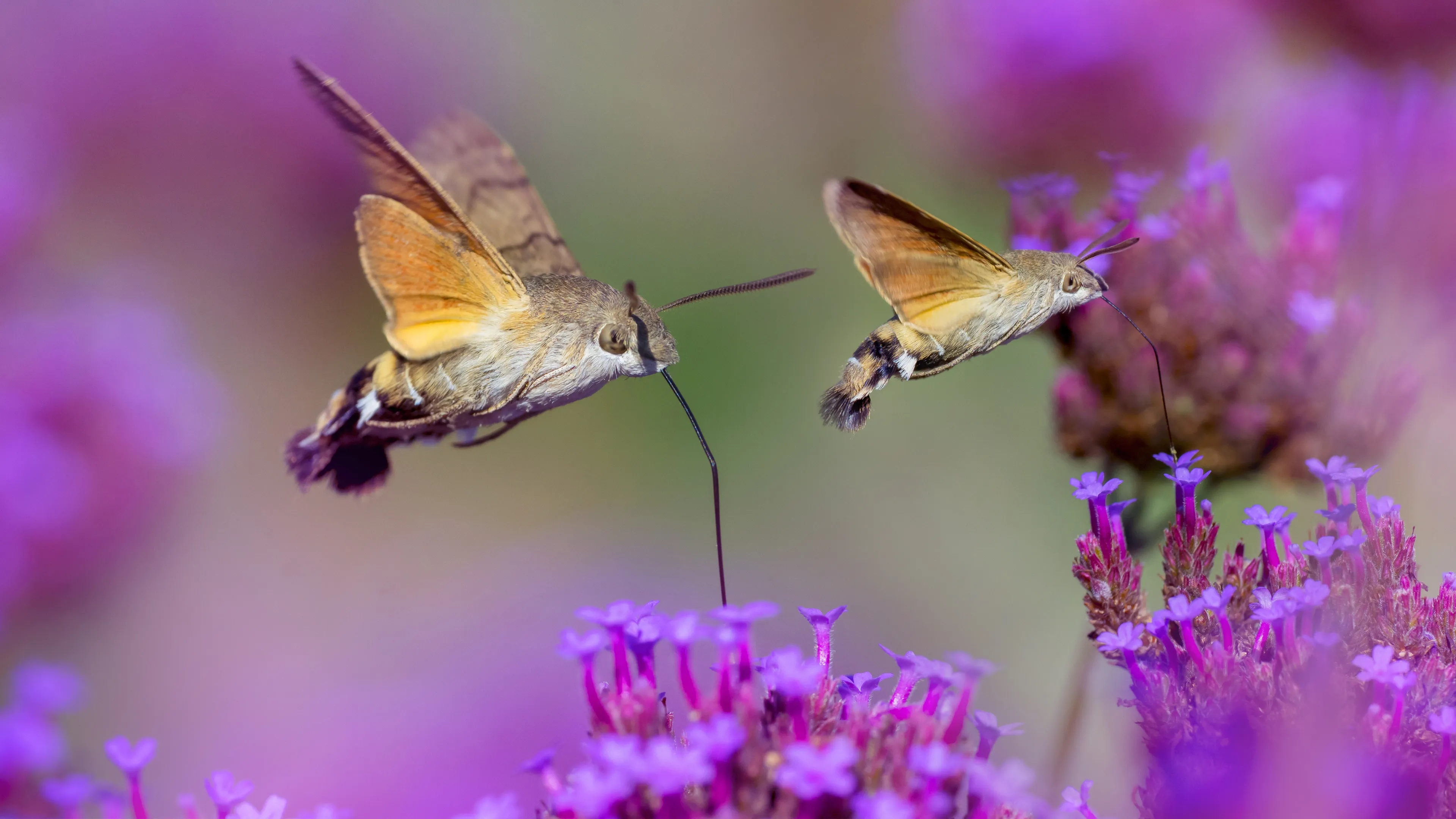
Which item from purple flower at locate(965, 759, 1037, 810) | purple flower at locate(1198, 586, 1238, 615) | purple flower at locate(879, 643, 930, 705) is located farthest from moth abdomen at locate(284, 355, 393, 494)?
purple flower at locate(1198, 586, 1238, 615)

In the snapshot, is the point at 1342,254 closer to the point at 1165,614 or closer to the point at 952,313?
the point at 952,313

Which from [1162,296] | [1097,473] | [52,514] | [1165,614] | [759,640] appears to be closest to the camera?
[1165,614]

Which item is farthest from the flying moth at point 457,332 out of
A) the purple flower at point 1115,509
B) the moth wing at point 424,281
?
the purple flower at point 1115,509

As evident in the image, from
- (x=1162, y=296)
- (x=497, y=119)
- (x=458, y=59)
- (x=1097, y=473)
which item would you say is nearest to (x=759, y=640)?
(x=1162, y=296)

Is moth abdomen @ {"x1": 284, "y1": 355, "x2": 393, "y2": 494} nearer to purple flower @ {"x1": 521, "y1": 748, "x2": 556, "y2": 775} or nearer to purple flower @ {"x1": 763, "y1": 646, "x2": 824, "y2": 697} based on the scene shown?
purple flower @ {"x1": 521, "y1": 748, "x2": 556, "y2": 775}

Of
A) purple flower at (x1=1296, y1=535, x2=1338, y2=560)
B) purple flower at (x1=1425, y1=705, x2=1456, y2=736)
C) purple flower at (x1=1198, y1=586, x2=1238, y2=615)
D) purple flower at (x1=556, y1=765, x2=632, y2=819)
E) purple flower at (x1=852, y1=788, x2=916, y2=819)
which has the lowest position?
purple flower at (x1=556, y1=765, x2=632, y2=819)

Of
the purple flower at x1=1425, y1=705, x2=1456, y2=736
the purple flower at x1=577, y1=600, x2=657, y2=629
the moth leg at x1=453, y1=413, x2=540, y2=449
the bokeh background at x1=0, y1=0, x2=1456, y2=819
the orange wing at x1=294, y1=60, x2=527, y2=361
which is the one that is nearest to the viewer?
the purple flower at x1=1425, y1=705, x2=1456, y2=736

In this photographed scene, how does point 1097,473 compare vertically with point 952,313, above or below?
below
